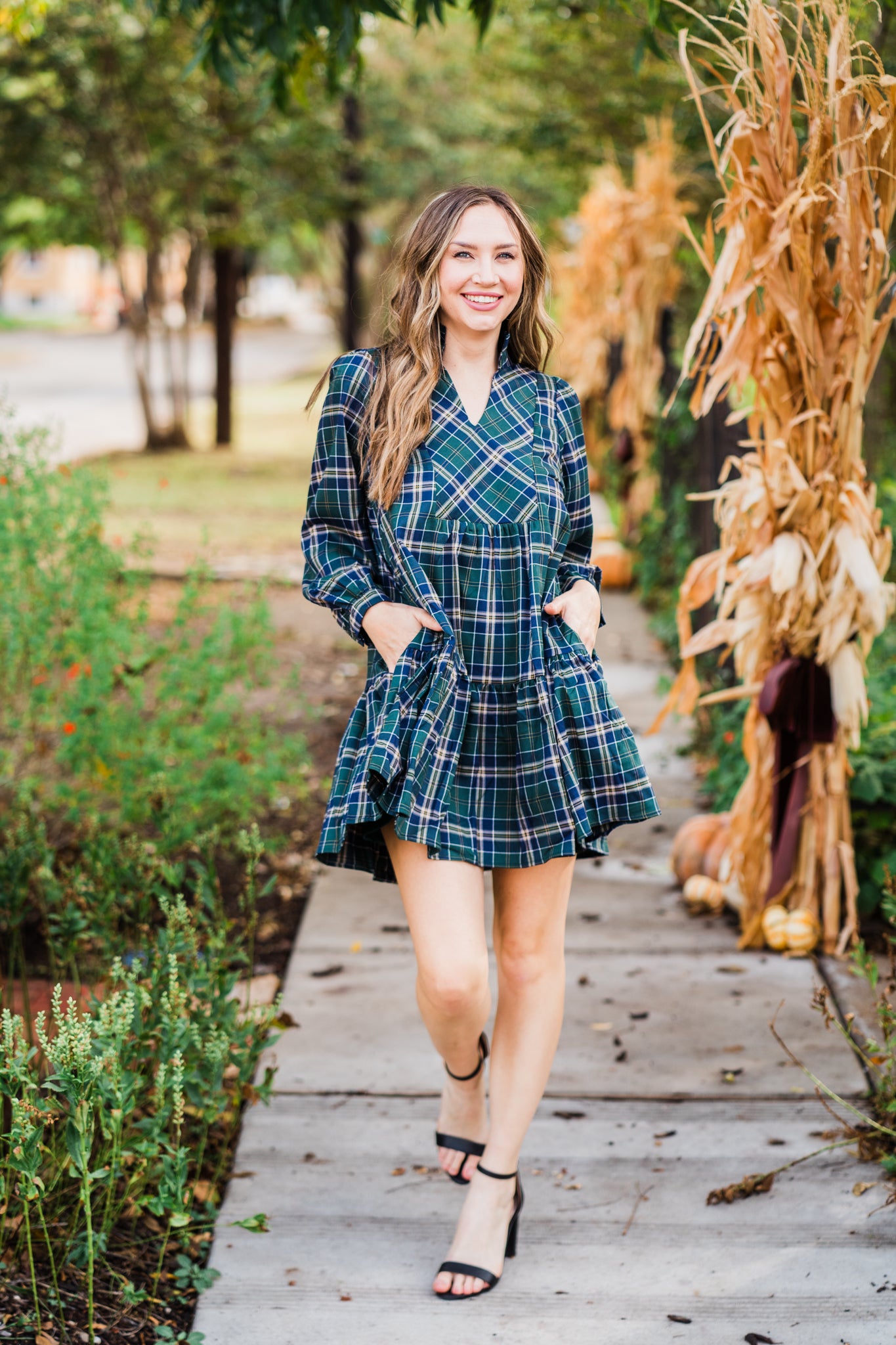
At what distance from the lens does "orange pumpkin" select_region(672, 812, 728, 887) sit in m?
4.37

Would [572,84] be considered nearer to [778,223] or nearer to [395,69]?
[778,223]

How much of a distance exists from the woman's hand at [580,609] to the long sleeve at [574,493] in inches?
1.6

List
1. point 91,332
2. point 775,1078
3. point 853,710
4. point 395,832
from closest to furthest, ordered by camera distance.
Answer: point 395,832, point 775,1078, point 853,710, point 91,332

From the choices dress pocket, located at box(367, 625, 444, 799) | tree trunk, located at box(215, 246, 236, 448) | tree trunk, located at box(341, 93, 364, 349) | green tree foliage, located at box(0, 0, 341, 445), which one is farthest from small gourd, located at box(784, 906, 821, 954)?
tree trunk, located at box(215, 246, 236, 448)

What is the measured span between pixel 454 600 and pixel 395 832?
425 millimetres

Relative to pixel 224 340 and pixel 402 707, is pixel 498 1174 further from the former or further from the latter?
pixel 224 340

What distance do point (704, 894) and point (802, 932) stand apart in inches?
16.3

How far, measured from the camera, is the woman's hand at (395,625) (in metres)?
2.42

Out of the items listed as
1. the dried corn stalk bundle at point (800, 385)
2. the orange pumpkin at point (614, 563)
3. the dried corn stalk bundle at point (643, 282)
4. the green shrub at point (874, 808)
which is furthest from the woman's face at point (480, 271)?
the orange pumpkin at point (614, 563)

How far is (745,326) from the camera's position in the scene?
3496 mm

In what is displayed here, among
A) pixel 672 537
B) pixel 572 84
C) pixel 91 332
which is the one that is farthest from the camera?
pixel 91 332

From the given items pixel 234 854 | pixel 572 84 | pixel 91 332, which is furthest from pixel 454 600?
pixel 91 332

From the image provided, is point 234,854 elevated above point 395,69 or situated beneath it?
situated beneath

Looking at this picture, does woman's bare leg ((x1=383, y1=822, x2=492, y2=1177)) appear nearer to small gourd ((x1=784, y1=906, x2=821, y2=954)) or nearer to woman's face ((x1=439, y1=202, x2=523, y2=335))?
woman's face ((x1=439, y1=202, x2=523, y2=335))
